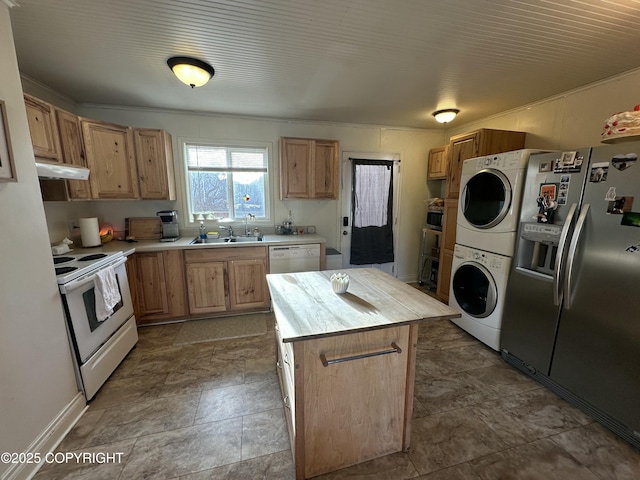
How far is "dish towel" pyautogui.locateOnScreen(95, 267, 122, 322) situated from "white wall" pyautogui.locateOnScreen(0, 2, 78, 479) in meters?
0.31

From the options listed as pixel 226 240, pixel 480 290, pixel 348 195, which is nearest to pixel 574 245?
pixel 480 290

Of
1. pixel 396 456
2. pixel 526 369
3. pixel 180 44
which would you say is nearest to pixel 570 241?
pixel 526 369

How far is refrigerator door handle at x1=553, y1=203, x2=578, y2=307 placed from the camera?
178 cm

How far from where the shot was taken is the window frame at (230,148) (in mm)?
3389

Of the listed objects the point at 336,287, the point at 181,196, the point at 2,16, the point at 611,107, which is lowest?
the point at 336,287

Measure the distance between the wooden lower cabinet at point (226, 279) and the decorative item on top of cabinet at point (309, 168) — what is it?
0.96 metres

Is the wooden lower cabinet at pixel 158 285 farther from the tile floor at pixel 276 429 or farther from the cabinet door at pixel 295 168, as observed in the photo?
the cabinet door at pixel 295 168

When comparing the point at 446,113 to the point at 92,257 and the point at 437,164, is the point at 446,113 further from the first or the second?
the point at 92,257

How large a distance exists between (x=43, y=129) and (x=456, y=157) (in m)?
4.10

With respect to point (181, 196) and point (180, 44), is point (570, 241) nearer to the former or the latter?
point (180, 44)

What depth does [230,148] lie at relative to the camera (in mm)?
3521

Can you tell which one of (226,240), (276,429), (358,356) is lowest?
(276,429)

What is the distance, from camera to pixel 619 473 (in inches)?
55.8

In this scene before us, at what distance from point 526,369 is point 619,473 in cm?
81
